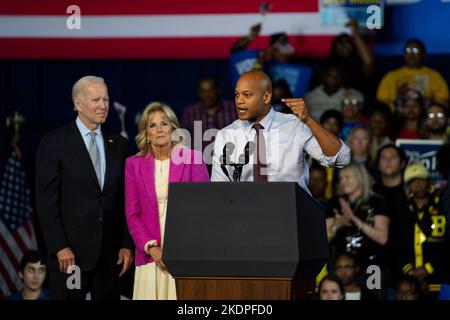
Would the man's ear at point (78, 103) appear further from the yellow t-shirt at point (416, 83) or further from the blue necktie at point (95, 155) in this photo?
the yellow t-shirt at point (416, 83)

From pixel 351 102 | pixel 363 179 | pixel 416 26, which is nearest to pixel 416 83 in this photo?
pixel 351 102

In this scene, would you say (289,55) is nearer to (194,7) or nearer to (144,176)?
(194,7)

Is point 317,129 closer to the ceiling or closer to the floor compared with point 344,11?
closer to the floor

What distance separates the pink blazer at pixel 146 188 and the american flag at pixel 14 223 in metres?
2.68

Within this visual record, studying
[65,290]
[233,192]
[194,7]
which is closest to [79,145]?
[65,290]

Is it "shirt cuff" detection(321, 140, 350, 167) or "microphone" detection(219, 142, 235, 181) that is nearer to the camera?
"microphone" detection(219, 142, 235, 181)

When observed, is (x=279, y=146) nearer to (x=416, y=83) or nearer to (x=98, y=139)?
(x=98, y=139)

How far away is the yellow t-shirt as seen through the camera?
8.29 meters

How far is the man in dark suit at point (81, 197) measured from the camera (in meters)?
5.49

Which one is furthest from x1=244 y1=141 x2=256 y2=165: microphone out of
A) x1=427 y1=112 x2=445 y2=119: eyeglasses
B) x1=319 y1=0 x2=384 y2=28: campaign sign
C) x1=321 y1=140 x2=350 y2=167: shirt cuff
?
x1=319 y1=0 x2=384 y2=28: campaign sign

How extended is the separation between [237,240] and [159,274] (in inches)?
57.3

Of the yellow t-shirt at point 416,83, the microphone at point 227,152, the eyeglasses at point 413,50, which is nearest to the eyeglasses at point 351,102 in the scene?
the yellow t-shirt at point 416,83

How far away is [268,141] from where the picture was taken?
491cm

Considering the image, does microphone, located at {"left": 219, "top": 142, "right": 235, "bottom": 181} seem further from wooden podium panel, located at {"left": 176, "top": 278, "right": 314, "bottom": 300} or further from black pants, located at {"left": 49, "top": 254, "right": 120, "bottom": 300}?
black pants, located at {"left": 49, "top": 254, "right": 120, "bottom": 300}
